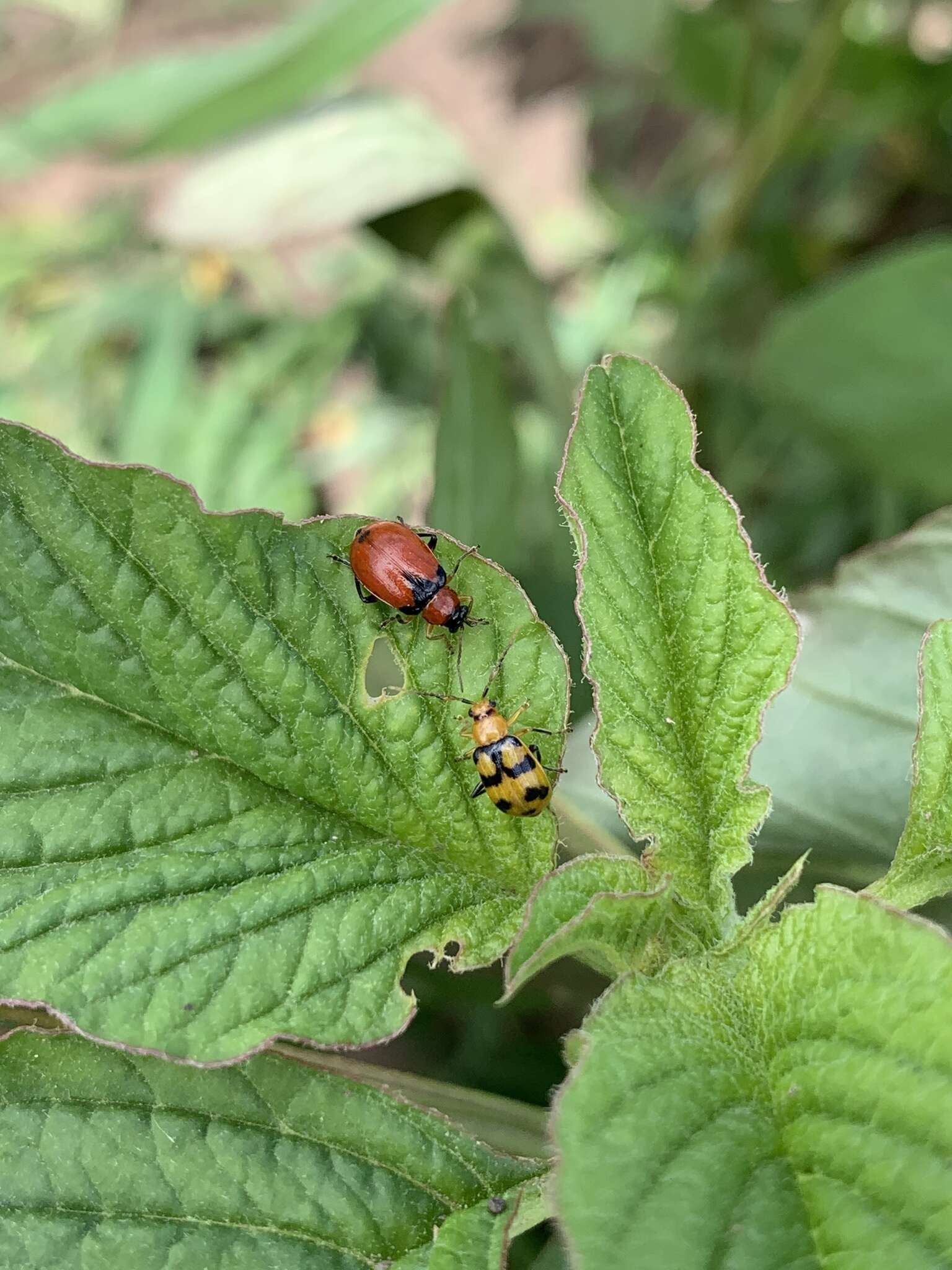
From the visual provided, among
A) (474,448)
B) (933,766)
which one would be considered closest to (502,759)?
(933,766)

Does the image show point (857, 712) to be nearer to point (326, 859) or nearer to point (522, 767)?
point (522, 767)

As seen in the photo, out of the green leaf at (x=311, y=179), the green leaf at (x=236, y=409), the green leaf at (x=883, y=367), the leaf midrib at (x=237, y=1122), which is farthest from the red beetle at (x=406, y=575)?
the green leaf at (x=236, y=409)

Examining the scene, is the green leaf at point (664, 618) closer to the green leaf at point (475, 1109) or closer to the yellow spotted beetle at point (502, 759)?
the yellow spotted beetle at point (502, 759)

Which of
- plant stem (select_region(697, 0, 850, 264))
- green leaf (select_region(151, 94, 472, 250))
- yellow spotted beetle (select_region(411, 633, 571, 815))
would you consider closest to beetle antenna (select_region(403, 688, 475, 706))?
yellow spotted beetle (select_region(411, 633, 571, 815))

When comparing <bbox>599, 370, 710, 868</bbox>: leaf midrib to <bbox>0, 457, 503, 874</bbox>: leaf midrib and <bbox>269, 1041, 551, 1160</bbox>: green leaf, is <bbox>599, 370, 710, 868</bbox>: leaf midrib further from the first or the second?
<bbox>269, 1041, 551, 1160</bbox>: green leaf

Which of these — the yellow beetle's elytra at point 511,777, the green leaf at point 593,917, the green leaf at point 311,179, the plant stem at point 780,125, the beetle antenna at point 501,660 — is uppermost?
the plant stem at point 780,125

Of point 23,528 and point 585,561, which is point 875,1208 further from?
point 23,528
